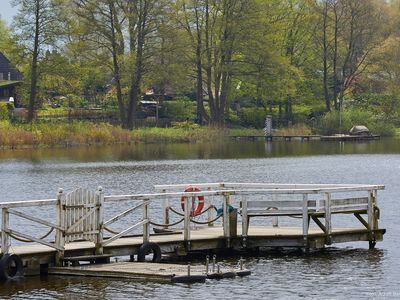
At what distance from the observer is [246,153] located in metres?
94.8

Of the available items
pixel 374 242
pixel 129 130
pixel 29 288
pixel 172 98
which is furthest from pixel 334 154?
pixel 29 288

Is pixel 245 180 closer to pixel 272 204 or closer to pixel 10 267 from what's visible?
pixel 272 204

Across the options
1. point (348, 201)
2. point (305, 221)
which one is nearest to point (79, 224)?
point (305, 221)

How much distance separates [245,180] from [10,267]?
118 ft

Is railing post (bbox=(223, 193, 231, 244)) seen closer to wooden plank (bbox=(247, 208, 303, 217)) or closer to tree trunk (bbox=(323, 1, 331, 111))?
wooden plank (bbox=(247, 208, 303, 217))

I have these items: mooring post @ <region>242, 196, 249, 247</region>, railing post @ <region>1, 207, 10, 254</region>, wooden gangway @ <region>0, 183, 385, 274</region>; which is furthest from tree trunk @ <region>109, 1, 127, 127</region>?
railing post @ <region>1, 207, 10, 254</region>

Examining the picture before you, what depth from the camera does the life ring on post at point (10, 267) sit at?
99.7 ft

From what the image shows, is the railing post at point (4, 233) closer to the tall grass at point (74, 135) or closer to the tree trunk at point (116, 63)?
the tall grass at point (74, 135)

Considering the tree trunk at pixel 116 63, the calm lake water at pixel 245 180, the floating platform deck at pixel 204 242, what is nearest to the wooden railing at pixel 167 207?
the floating platform deck at pixel 204 242

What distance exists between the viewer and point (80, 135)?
103125mm

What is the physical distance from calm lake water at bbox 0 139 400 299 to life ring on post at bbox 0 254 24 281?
0.29 m

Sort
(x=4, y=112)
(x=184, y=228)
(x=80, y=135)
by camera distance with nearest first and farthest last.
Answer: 1. (x=184, y=228)
2. (x=80, y=135)
3. (x=4, y=112)

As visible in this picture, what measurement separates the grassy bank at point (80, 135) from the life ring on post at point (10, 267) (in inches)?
2691

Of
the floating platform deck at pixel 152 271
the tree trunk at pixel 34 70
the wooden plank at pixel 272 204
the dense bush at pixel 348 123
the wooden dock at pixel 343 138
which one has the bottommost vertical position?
the floating platform deck at pixel 152 271
